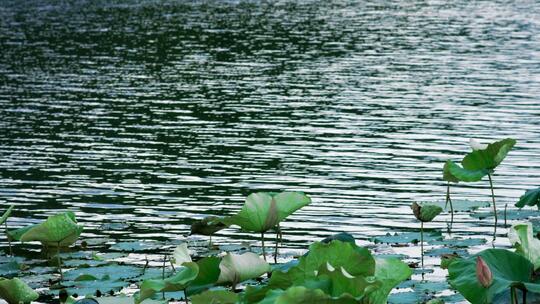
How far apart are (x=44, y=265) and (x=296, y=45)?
29057 mm

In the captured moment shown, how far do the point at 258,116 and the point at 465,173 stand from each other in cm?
1260

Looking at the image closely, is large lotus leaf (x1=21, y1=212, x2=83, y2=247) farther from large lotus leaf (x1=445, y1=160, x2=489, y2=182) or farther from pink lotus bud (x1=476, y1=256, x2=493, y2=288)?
pink lotus bud (x1=476, y1=256, x2=493, y2=288)

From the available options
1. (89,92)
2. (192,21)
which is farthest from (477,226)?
(192,21)

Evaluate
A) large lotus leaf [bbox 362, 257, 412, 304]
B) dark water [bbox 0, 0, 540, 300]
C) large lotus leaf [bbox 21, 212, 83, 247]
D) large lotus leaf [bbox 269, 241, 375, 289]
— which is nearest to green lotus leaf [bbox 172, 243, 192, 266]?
large lotus leaf [bbox 269, 241, 375, 289]

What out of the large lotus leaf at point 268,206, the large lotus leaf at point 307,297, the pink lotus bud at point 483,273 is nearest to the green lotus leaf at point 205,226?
the large lotus leaf at point 268,206

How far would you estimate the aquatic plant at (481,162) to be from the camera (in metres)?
9.97

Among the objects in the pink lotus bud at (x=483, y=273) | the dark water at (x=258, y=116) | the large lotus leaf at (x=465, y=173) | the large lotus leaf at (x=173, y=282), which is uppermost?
the pink lotus bud at (x=483, y=273)

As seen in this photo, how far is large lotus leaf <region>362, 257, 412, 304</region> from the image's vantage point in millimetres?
5613

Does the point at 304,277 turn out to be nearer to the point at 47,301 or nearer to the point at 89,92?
the point at 47,301

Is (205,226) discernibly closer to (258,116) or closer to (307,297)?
(307,297)

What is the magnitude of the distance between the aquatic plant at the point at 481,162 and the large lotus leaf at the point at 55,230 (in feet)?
11.4

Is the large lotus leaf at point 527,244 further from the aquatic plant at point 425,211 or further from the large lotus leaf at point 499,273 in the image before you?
the aquatic plant at point 425,211

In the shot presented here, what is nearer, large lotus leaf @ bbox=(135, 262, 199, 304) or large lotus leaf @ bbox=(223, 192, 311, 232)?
large lotus leaf @ bbox=(135, 262, 199, 304)

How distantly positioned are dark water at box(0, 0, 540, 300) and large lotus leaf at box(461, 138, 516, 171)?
6.00 feet
